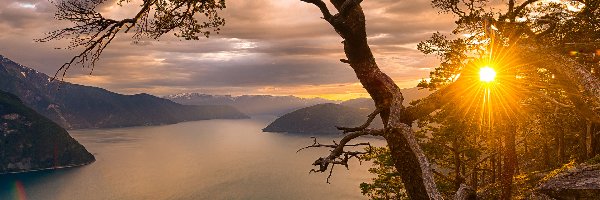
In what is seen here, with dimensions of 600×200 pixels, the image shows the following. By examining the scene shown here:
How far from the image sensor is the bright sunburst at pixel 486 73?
22.6 ft

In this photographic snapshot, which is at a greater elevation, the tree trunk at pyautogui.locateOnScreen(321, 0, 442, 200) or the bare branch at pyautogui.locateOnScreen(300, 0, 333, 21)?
the bare branch at pyautogui.locateOnScreen(300, 0, 333, 21)

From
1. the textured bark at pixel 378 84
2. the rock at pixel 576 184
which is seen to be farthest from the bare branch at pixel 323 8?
the rock at pixel 576 184

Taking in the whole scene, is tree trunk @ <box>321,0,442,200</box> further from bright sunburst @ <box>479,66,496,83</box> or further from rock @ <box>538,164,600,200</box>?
rock @ <box>538,164,600,200</box>

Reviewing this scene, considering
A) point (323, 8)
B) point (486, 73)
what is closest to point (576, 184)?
point (486, 73)

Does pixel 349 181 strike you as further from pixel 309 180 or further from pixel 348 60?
pixel 348 60

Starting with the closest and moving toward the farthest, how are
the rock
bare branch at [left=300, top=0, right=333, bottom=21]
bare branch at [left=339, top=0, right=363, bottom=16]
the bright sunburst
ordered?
1. bare branch at [left=339, top=0, right=363, bottom=16]
2. bare branch at [left=300, top=0, right=333, bottom=21]
3. the bright sunburst
4. the rock

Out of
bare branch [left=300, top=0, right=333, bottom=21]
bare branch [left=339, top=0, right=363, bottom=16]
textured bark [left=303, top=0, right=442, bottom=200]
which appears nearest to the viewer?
bare branch [left=339, top=0, right=363, bottom=16]

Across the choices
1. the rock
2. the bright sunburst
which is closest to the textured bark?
the bright sunburst

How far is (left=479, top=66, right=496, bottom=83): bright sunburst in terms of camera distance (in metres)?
6.89

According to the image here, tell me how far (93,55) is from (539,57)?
685cm

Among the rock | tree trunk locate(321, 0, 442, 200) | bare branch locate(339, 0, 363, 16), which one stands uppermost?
bare branch locate(339, 0, 363, 16)

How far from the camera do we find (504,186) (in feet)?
69.1

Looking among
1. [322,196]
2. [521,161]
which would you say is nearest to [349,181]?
[322,196]

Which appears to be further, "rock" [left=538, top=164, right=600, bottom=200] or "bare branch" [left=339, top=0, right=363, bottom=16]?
"rock" [left=538, top=164, right=600, bottom=200]
